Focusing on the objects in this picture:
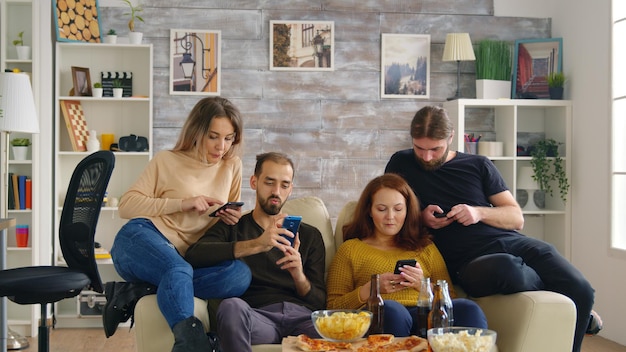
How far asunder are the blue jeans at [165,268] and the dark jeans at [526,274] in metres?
0.97

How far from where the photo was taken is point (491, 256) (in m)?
3.39

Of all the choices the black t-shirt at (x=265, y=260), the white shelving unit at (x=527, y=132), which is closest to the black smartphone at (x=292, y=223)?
the black t-shirt at (x=265, y=260)

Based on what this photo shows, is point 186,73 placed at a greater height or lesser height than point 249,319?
greater

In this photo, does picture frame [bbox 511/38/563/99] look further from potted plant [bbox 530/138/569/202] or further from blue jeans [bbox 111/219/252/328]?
blue jeans [bbox 111/219/252/328]

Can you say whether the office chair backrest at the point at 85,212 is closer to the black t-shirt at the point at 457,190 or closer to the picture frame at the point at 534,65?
the black t-shirt at the point at 457,190

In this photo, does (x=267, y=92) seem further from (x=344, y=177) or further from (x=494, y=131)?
(x=494, y=131)

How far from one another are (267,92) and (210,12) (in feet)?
2.32

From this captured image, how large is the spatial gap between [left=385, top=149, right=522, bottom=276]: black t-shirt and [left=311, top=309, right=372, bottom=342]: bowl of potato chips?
939 millimetres

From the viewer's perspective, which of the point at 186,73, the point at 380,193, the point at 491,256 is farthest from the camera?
the point at 186,73

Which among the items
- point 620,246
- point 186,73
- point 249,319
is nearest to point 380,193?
point 249,319

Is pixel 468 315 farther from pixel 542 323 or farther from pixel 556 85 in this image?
pixel 556 85

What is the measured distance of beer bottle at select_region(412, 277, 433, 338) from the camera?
3088 millimetres

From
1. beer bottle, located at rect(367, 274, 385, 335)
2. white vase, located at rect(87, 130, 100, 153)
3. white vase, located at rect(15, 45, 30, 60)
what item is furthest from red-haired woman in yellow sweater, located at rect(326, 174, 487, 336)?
white vase, located at rect(15, 45, 30, 60)

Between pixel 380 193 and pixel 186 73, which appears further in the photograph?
pixel 186 73
